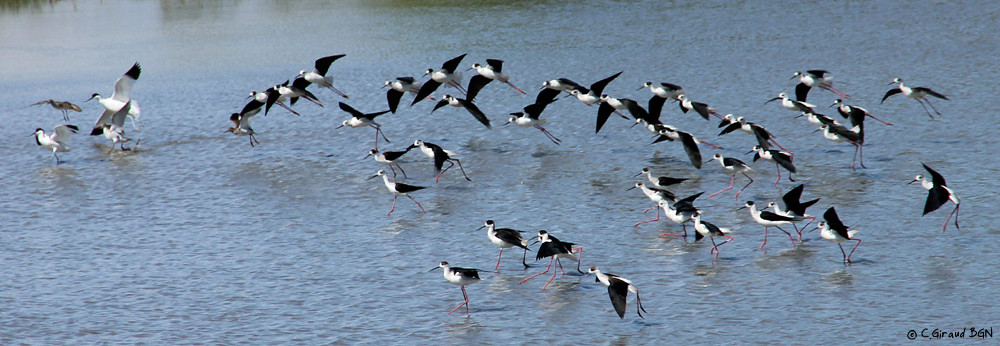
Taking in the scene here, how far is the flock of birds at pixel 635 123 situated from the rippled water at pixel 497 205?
0.32 metres

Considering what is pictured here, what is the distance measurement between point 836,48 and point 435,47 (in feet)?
38.3

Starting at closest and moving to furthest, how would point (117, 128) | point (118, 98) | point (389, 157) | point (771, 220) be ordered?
point (771, 220) → point (389, 157) → point (117, 128) → point (118, 98)

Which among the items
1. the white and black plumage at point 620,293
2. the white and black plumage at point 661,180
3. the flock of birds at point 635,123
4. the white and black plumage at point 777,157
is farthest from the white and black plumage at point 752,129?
the white and black plumage at point 620,293

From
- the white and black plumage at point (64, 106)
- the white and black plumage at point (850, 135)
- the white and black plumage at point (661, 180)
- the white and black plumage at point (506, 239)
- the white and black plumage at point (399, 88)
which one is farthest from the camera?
the white and black plumage at point (64, 106)

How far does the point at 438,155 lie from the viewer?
16609 mm

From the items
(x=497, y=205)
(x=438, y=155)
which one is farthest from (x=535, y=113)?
(x=497, y=205)

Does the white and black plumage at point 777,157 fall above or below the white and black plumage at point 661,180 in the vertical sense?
above

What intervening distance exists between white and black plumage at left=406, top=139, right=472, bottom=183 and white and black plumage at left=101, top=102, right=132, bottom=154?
607 centimetres

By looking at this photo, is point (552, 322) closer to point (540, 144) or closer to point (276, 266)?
point (276, 266)

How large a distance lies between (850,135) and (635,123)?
3.93m

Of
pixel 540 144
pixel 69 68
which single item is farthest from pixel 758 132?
pixel 69 68

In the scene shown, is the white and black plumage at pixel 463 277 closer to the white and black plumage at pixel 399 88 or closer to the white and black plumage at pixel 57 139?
the white and black plumage at pixel 399 88

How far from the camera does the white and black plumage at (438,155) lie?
16.5 meters

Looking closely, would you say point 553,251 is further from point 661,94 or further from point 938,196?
point 661,94
